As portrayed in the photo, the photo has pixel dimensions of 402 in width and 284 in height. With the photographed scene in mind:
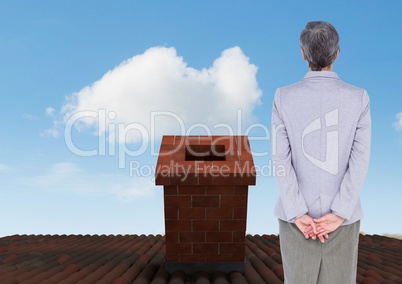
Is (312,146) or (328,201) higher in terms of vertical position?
(312,146)

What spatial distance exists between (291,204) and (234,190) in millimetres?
2781

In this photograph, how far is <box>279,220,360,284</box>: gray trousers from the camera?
221cm

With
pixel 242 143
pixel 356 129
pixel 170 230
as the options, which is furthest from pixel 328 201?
pixel 242 143

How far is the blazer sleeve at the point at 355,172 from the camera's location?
2160 millimetres

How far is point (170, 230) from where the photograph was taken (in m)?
5.05

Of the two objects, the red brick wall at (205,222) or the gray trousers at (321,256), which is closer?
the gray trousers at (321,256)

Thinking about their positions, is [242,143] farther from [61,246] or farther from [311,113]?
[61,246]

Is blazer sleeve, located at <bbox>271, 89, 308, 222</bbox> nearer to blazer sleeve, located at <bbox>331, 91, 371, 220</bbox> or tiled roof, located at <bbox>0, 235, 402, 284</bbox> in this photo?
blazer sleeve, located at <bbox>331, 91, 371, 220</bbox>

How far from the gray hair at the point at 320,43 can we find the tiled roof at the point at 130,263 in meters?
3.01

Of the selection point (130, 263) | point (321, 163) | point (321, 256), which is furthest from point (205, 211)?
point (321, 163)

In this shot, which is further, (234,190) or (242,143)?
(242,143)

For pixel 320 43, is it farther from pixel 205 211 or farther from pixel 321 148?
pixel 205 211

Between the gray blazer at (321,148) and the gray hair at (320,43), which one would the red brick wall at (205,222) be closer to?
the gray blazer at (321,148)
